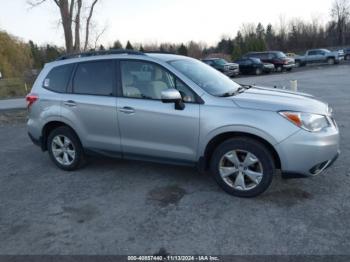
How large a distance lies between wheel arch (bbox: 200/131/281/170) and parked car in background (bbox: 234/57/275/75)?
2617 cm

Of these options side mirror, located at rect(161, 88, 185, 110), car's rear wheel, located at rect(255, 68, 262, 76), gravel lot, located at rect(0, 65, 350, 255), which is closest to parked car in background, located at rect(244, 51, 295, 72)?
car's rear wheel, located at rect(255, 68, 262, 76)

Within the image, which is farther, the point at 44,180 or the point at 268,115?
the point at 44,180

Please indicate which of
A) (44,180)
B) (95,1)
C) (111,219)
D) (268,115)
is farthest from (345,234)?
(95,1)

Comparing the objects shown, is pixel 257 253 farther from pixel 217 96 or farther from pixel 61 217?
pixel 61 217

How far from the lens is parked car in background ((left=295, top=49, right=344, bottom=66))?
111ft

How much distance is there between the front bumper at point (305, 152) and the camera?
383cm

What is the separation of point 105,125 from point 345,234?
10.8 feet

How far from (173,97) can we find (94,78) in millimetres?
1561

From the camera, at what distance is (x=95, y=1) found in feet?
90.3

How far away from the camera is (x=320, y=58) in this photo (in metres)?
34.6

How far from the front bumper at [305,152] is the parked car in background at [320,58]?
110 feet

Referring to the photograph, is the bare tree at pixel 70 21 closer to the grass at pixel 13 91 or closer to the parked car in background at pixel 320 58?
the grass at pixel 13 91

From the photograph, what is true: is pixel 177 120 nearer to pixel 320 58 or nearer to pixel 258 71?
pixel 258 71

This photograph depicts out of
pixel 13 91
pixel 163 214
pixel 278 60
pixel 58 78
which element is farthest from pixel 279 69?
pixel 163 214
